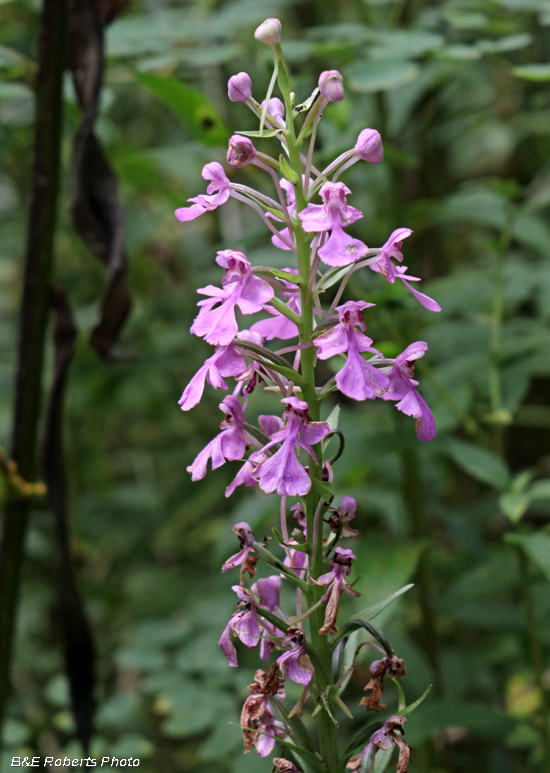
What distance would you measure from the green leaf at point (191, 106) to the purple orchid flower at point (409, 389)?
81 centimetres

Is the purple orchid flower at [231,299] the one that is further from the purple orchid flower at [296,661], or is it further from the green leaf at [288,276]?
the purple orchid flower at [296,661]

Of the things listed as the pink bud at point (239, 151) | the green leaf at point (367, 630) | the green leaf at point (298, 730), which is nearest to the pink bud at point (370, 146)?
the pink bud at point (239, 151)

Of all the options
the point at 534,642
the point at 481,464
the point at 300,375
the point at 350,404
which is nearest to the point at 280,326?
the point at 300,375

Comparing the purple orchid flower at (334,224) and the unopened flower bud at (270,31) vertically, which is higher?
the unopened flower bud at (270,31)

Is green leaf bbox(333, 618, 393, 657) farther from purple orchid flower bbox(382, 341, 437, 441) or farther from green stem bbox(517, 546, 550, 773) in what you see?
green stem bbox(517, 546, 550, 773)

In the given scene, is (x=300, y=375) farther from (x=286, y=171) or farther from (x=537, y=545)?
(x=537, y=545)

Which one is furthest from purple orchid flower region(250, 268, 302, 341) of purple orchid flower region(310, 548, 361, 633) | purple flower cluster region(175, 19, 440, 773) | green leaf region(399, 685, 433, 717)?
green leaf region(399, 685, 433, 717)

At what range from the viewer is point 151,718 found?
8.25 feet

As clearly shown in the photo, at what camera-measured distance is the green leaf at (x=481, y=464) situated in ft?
4.06

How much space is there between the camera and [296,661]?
0.65 meters

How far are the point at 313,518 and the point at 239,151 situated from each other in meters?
0.37

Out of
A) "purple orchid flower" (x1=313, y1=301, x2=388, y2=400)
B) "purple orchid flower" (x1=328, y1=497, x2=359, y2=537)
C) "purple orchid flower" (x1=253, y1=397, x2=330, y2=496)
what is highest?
"purple orchid flower" (x1=313, y1=301, x2=388, y2=400)

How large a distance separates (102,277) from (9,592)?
1.30 m

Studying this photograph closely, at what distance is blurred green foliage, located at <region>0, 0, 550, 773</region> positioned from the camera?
4.49 feet
